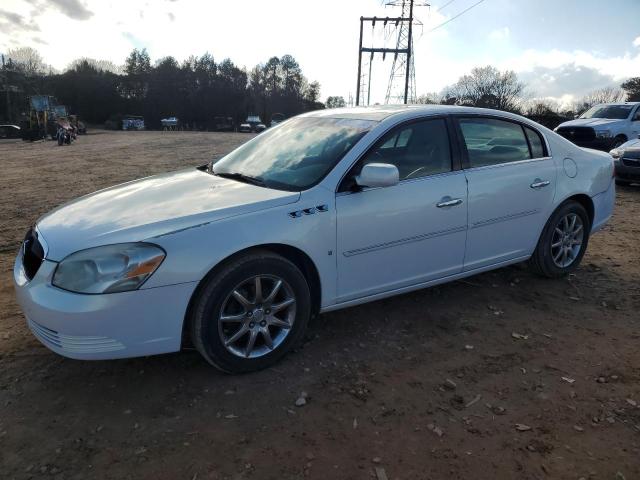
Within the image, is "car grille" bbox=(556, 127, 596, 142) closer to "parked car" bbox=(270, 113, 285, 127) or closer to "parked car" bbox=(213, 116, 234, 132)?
"parked car" bbox=(270, 113, 285, 127)

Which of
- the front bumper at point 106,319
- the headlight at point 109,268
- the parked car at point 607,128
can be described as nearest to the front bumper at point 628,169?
the parked car at point 607,128

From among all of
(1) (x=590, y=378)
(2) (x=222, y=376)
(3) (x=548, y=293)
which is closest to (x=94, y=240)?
(2) (x=222, y=376)

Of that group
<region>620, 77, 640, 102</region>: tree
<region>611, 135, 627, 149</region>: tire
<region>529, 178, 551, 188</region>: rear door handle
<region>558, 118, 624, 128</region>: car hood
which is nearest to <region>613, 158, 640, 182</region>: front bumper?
<region>558, 118, 624, 128</region>: car hood

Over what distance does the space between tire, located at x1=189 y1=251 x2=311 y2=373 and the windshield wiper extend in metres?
0.70

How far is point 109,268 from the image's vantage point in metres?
2.77

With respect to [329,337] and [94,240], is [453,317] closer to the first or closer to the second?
[329,337]

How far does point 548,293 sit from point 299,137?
2.58m

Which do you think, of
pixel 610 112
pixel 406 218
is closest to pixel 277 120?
pixel 406 218

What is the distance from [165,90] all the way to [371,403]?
91593 mm

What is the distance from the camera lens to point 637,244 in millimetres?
6160

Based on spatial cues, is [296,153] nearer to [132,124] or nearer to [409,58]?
[409,58]

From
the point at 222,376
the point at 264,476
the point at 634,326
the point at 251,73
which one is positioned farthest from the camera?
the point at 251,73

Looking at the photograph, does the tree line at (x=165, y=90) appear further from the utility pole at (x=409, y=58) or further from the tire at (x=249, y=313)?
the tire at (x=249, y=313)

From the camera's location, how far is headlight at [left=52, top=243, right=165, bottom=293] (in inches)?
108
